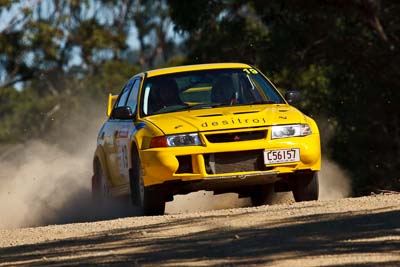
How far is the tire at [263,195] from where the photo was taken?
526 inches

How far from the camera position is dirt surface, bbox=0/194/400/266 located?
812cm

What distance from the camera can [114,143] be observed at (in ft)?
45.6

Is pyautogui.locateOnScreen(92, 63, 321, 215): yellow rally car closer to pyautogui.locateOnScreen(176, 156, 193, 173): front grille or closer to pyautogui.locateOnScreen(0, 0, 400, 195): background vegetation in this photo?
pyautogui.locateOnScreen(176, 156, 193, 173): front grille

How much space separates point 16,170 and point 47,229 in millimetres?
8042

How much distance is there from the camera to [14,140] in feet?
191

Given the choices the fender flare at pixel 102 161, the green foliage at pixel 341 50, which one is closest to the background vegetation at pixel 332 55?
the green foliage at pixel 341 50

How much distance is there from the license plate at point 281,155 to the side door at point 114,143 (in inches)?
79.5

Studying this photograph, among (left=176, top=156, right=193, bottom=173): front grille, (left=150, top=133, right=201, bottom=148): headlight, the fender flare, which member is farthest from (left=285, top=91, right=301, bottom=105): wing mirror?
the fender flare

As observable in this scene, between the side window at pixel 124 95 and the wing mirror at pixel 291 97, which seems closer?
the wing mirror at pixel 291 97

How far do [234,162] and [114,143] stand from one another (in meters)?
2.22

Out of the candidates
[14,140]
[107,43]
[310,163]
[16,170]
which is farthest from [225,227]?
[14,140]

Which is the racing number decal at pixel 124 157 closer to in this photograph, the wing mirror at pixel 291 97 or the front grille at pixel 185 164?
the front grille at pixel 185 164

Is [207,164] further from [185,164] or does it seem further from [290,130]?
[290,130]

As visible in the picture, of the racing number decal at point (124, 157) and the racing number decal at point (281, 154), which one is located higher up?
the racing number decal at point (281, 154)
